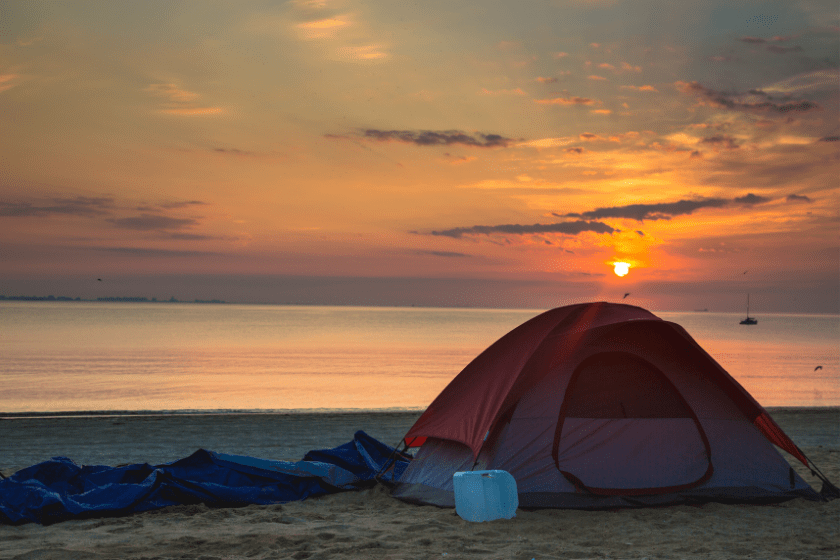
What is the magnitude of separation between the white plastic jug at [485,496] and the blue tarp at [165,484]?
56.6 inches

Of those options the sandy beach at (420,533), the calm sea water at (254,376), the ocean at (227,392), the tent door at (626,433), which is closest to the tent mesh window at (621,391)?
the tent door at (626,433)

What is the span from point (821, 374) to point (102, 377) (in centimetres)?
3413

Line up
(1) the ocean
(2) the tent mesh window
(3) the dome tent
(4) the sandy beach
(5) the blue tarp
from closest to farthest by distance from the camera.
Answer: (4) the sandy beach → (5) the blue tarp → (3) the dome tent → (2) the tent mesh window → (1) the ocean

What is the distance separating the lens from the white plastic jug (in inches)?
236

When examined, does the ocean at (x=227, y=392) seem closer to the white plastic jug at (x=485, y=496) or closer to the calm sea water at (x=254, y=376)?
the calm sea water at (x=254, y=376)

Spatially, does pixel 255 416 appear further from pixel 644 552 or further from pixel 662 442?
pixel 644 552

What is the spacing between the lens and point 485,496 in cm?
600

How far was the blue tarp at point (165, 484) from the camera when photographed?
5898 millimetres

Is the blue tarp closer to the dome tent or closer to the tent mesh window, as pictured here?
the dome tent

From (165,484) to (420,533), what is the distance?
246cm

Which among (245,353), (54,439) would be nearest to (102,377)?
(245,353)

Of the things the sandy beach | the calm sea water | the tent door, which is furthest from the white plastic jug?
the calm sea water

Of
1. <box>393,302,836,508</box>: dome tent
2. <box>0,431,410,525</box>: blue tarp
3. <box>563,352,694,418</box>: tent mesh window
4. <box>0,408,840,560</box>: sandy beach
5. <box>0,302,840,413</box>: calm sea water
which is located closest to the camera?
<box>0,408,840,560</box>: sandy beach

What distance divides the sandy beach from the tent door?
0.30 m
